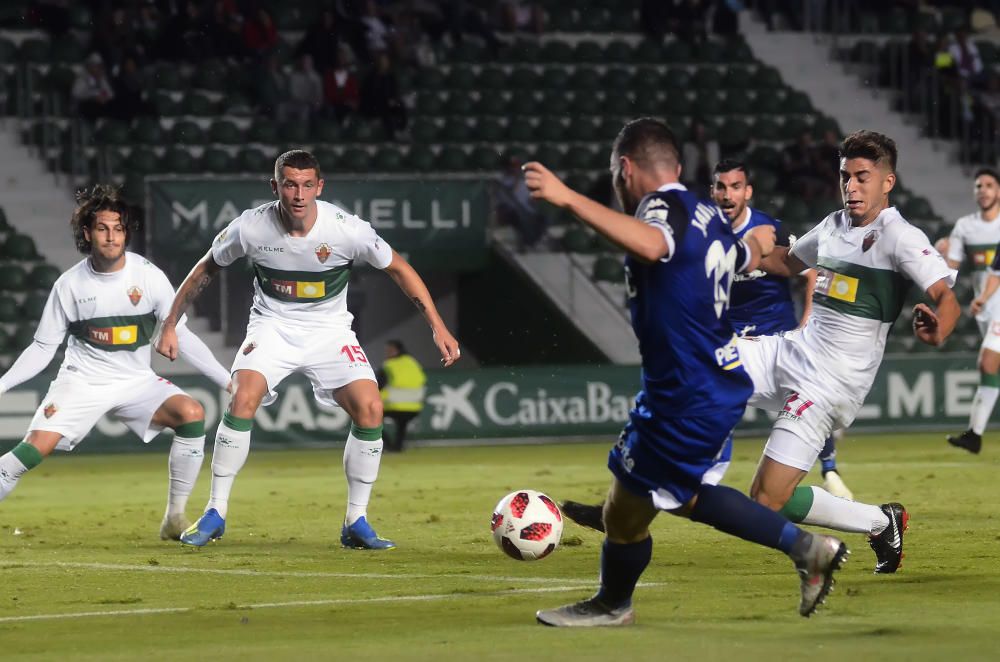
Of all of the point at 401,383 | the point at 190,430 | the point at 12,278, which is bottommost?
the point at 401,383

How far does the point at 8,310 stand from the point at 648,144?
16274 millimetres

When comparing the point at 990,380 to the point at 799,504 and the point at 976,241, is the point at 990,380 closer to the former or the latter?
the point at 976,241

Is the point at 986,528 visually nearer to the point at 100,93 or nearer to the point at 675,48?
the point at 100,93

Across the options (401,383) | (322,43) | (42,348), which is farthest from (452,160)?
(42,348)

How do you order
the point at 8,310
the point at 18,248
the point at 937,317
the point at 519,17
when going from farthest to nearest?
the point at 519,17 < the point at 18,248 < the point at 8,310 < the point at 937,317

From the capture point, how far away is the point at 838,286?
28.5 ft

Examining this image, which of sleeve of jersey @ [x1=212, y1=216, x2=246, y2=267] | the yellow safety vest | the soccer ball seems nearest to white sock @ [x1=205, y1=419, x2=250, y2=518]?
sleeve of jersey @ [x1=212, y1=216, x2=246, y2=267]

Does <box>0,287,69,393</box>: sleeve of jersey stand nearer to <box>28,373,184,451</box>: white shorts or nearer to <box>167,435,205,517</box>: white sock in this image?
<box>28,373,184,451</box>: white shorts

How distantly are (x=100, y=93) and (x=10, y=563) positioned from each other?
14874 mm

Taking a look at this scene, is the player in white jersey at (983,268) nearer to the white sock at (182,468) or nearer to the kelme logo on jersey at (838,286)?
the kelme logo on jersey at (838,286)

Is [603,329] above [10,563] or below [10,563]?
below

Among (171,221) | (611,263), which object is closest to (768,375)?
(171,221)

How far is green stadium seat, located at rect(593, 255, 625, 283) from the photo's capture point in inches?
920

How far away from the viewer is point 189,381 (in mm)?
19641
